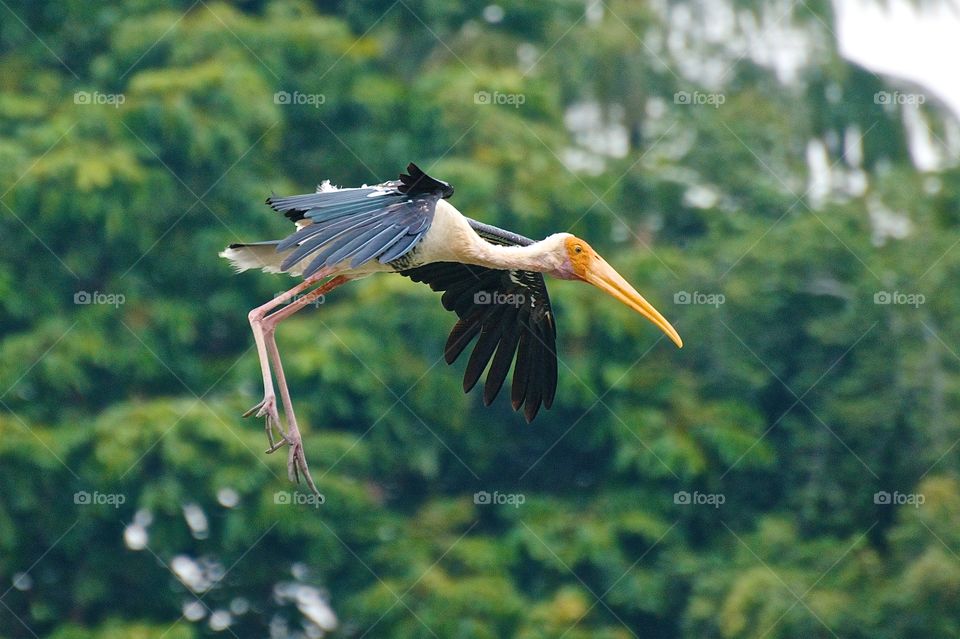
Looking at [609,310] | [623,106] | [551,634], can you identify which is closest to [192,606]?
[551,634]

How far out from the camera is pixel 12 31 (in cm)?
1959

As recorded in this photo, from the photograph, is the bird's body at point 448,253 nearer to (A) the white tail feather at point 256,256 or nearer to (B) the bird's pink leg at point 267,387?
(A) the white tail feather at point 256,256

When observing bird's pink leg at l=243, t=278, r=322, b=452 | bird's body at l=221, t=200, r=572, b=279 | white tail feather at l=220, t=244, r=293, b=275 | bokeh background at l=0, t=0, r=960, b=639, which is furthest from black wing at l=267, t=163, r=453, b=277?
bokeh background at l=0, t=0, r=960, b=639

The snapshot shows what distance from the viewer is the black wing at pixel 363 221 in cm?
802

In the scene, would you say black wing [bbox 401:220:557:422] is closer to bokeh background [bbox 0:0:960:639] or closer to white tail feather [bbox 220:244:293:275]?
white tail feather [bbox 220:244:293:275]

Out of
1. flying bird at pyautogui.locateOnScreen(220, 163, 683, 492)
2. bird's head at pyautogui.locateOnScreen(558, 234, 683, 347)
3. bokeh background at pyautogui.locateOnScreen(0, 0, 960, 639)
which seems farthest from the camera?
bokeh background at pyautogui.locateOnScreen(0, 0, 960, 639)

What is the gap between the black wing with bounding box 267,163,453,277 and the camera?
316 inches

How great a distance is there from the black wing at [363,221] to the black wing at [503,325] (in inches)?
46.3

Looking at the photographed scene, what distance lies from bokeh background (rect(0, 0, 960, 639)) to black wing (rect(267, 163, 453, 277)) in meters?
7.75

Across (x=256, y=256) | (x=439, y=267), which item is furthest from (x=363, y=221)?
(x=439, y=267)

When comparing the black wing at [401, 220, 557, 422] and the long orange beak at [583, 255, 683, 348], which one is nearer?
the long orange beak at [583, 255, 683, 348]

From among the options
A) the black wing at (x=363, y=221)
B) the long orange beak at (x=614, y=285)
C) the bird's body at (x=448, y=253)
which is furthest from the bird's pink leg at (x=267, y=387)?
the long orange beak at (x=614, y=285)

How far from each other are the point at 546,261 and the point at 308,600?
9.34 metres

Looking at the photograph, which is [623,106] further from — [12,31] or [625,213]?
[12,31]
